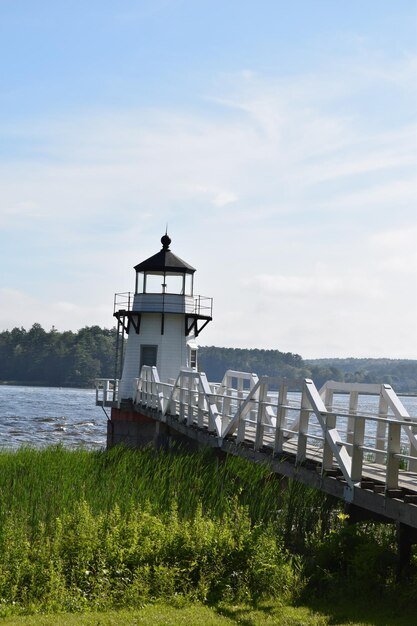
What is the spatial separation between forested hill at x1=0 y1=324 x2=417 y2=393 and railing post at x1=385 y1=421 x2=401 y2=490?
378 feet

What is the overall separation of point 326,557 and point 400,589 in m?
1.40

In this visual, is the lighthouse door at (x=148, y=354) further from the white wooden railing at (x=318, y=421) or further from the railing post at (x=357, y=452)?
the railing post at (x=357, y=452)

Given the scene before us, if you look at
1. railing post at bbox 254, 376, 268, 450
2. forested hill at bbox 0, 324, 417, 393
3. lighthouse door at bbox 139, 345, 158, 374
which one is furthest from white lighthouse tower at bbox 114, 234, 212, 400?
forested hill at bbox 0, 324, 417, 393

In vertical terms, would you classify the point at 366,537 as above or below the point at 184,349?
below

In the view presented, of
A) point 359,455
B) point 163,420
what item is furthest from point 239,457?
point 163,420

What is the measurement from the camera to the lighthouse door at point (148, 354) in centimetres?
3253

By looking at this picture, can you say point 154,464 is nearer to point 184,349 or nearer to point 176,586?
point 176,586

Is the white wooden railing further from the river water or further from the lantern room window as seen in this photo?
the river water

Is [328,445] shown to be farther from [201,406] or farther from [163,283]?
[163,283]

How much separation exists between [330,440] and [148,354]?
66.6 ft

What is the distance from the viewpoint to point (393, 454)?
11180 millimetres

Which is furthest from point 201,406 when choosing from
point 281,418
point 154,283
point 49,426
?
point 49,426

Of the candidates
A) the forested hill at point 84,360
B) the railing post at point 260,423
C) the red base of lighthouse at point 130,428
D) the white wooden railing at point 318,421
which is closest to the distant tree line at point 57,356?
the forested hill at point 84,360

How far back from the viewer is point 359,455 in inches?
472
